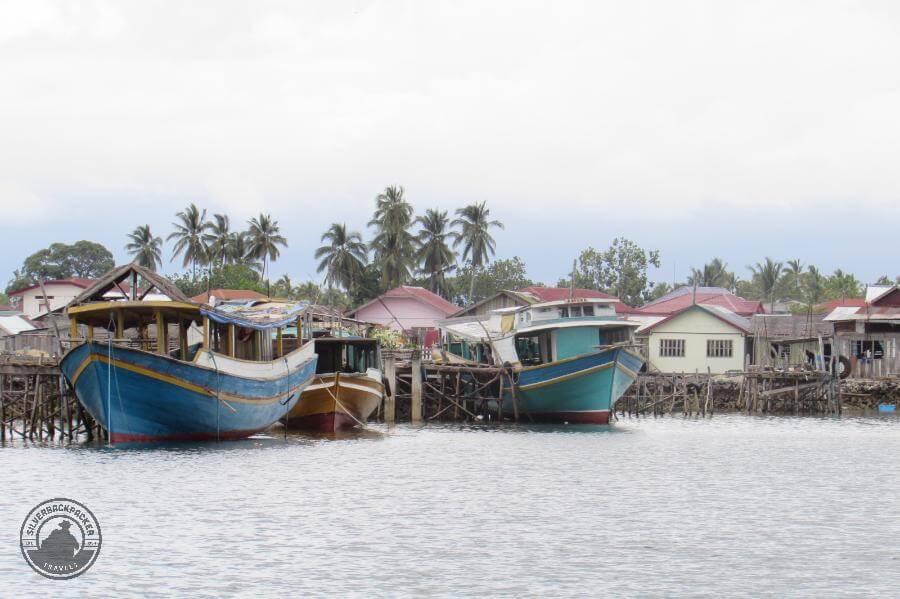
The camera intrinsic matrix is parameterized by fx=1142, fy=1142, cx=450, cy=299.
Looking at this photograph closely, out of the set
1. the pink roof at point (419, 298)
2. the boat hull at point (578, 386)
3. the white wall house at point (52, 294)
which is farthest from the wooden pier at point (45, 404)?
the white wall house at point (52, 294)

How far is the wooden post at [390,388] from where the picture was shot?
53281 millimetres

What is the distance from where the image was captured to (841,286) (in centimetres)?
11781

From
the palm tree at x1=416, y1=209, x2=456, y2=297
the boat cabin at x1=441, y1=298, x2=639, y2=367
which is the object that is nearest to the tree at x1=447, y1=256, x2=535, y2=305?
the palm tree at x1=416, y1=209, x2=456, y2=297

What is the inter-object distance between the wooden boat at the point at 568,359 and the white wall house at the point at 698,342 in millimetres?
22614

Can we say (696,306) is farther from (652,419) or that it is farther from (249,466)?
(249,466)

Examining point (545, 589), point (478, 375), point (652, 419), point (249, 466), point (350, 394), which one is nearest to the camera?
point (545, 589)

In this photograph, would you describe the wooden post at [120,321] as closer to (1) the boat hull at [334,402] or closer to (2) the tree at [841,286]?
(1) the boat hull at [334,402]

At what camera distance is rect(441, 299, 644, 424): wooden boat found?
49438 millimetres

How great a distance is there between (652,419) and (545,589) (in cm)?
4229

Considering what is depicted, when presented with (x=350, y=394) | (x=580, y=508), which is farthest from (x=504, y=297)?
(x=580, y=508)

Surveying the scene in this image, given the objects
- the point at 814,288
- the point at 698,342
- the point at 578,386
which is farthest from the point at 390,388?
the point at 814,288

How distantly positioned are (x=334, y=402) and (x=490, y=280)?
7194 cm

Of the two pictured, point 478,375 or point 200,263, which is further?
point 200,263

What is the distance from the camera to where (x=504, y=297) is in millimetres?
81250
